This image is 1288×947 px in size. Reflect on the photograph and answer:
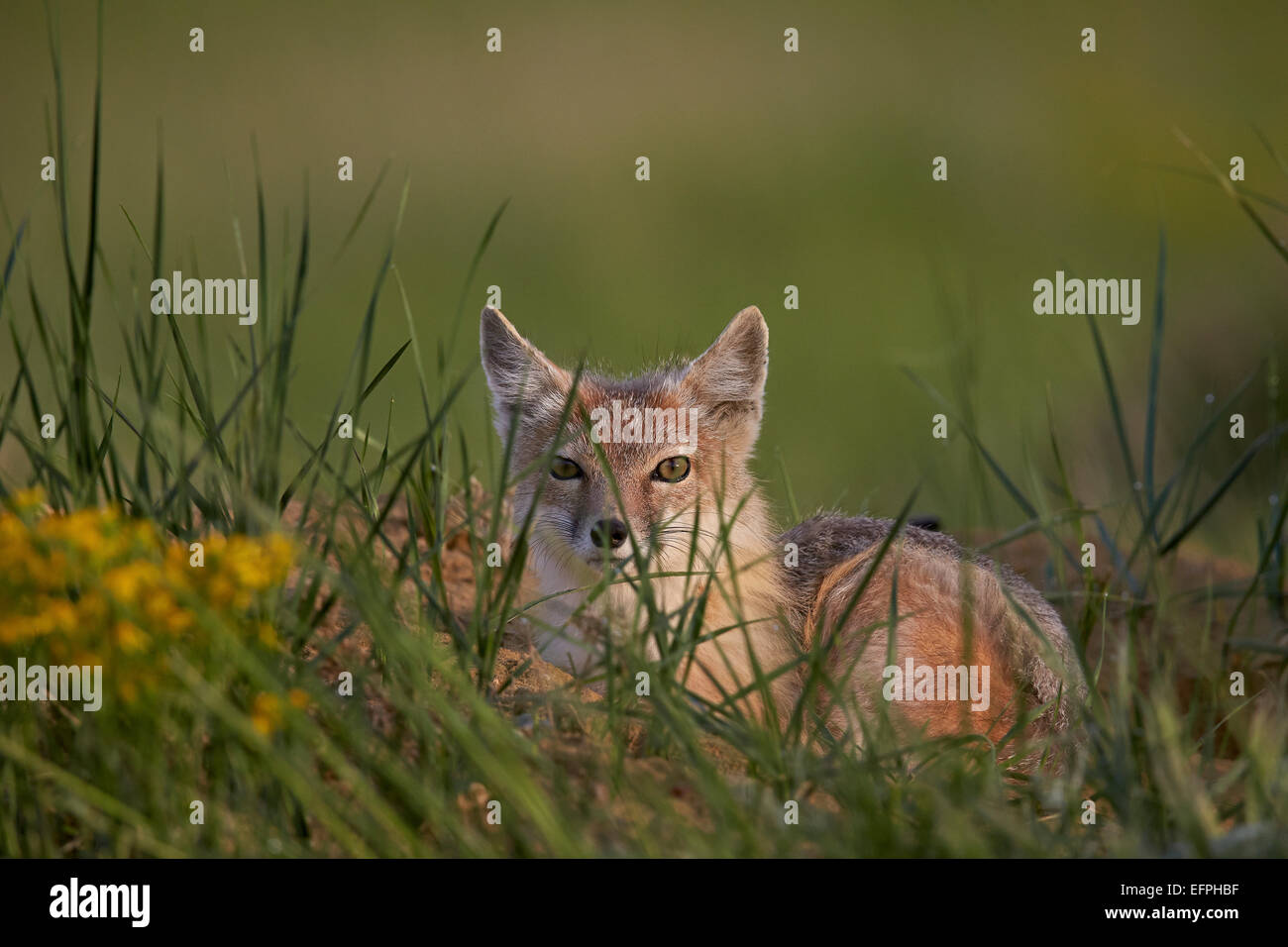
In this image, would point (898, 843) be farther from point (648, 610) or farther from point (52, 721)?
point (52, 721)

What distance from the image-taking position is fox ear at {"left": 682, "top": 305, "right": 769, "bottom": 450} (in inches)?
224

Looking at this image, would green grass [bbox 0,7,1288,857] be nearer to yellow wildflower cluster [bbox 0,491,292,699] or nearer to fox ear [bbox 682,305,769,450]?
yellow wildflower cluster [bbox 0,491,292,699]

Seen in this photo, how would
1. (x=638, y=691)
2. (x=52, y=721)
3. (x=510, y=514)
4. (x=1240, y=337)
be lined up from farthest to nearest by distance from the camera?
(x=1240, y=337), (x=510, y=514), (x=638, y=691), (x=52, y=721)

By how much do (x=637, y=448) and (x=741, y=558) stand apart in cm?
69

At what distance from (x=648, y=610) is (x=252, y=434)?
1.39 meters

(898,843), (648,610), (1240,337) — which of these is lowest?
(898,843)

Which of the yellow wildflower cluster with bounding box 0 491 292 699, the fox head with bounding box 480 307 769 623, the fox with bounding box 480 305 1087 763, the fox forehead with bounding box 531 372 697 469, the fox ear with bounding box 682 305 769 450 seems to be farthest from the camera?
the fox ear with bounding box 682 305 769 450

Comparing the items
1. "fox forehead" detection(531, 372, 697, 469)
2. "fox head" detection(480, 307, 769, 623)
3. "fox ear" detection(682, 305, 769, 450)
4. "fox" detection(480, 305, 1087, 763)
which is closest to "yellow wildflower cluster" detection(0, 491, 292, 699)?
"fox" detection(480, 305, 1087, 763)

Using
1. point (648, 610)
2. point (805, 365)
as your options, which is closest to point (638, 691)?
point (648, 610)

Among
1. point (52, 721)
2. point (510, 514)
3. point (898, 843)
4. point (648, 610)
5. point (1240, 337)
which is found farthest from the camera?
point (1240, 337)

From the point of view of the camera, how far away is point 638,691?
4008 mm

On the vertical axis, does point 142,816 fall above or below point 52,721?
below

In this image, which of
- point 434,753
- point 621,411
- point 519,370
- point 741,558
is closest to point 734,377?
point 621,411

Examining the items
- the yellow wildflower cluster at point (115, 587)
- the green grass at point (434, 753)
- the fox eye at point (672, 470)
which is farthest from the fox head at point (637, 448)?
the yellow wildflower cluster at point (115, 587)
